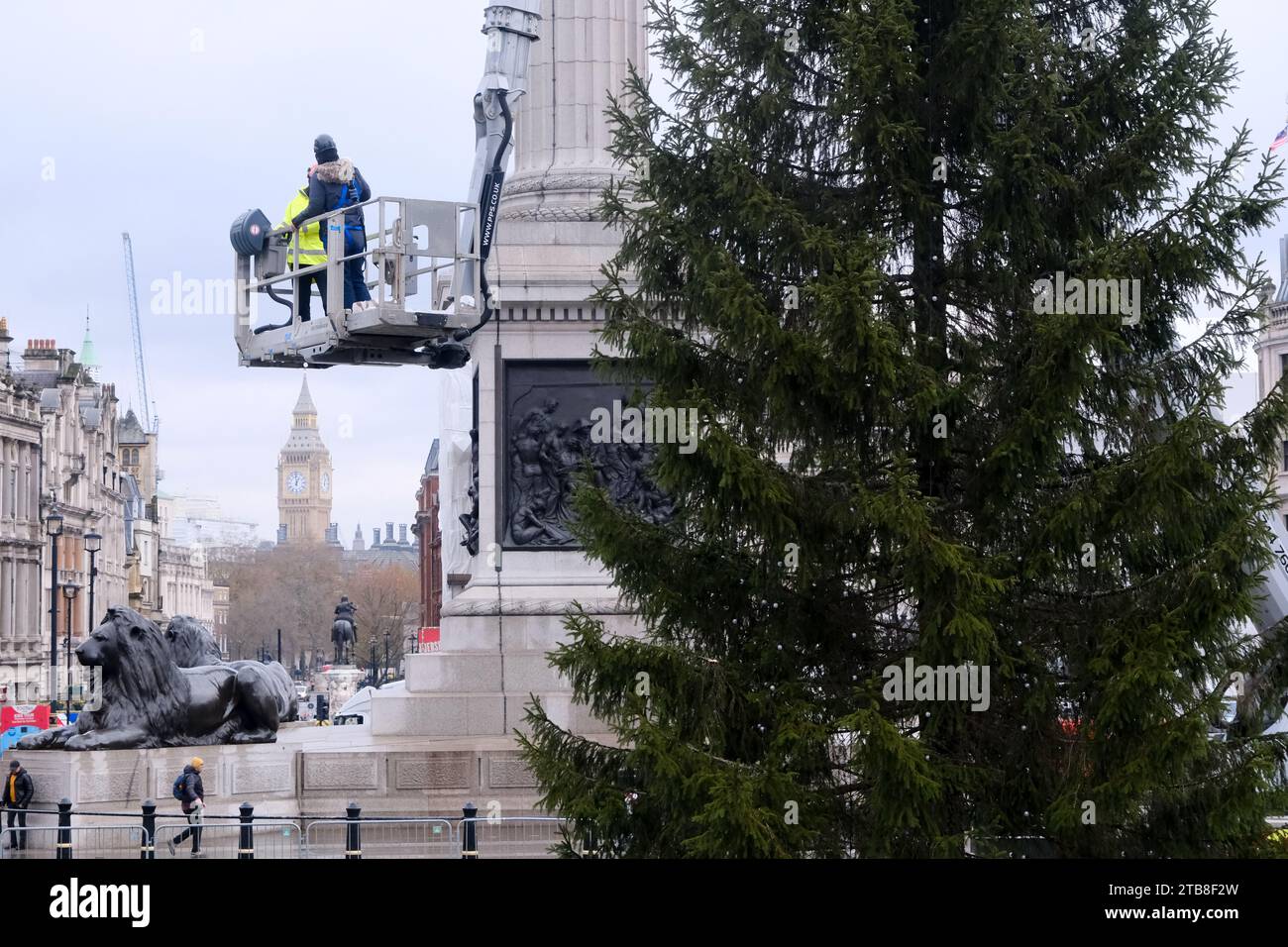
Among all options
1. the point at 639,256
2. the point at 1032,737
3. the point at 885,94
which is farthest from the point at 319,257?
the point at 1032,737

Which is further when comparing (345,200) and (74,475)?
(74,475)

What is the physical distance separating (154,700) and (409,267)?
7345 mm

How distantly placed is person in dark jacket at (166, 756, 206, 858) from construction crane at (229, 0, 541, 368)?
486cm

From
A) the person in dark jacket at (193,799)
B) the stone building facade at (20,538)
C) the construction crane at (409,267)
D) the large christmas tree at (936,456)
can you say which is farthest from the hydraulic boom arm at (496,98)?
the stone building facade at (20,538)

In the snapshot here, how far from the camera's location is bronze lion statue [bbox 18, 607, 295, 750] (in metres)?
26.1

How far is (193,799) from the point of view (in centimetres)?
2416

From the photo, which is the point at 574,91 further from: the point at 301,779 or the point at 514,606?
the point at 301,779

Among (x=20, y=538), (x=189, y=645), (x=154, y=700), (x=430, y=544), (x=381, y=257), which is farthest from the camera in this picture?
(x=430, y=544)

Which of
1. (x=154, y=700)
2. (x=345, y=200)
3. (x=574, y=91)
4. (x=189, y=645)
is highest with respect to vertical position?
(x=574, y=91)

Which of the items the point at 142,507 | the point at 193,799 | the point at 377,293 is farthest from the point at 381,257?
the point at 142,507

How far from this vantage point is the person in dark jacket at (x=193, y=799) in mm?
22641

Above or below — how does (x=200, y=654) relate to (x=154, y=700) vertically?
above
